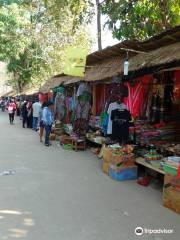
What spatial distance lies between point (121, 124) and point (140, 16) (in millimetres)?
5499

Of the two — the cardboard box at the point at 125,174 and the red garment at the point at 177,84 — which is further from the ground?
the red garment at the point at 177,84

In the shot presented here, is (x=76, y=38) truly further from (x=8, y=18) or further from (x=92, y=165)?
(x=92, y=165)

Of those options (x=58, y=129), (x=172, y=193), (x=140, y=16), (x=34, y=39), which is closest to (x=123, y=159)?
(x=172, y=193)

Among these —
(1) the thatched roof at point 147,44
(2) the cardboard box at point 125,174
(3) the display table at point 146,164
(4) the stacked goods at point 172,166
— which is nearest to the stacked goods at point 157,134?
(3) the display table at point 146,164

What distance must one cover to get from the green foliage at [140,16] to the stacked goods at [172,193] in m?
7.49

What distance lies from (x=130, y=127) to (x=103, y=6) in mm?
6439

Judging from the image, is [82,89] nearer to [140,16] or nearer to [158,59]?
[140,16]

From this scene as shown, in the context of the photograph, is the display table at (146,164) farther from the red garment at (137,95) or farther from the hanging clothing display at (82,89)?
the hanging clothing display at (82,89)

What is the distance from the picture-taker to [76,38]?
27.9 metres

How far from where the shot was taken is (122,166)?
8.63 metres

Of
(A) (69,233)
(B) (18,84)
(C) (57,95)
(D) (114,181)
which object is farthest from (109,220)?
(B) (18,84)

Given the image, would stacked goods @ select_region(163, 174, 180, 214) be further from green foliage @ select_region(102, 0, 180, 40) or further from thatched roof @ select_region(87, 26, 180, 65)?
green foliage @ select_region(102, 0, 180, 40)

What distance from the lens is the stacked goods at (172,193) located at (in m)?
6.30

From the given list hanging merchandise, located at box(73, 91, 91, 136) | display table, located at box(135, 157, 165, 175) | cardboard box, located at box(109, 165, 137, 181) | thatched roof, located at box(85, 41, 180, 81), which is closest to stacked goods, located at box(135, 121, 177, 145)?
display table, located at box(135, 157, 165, 175)
